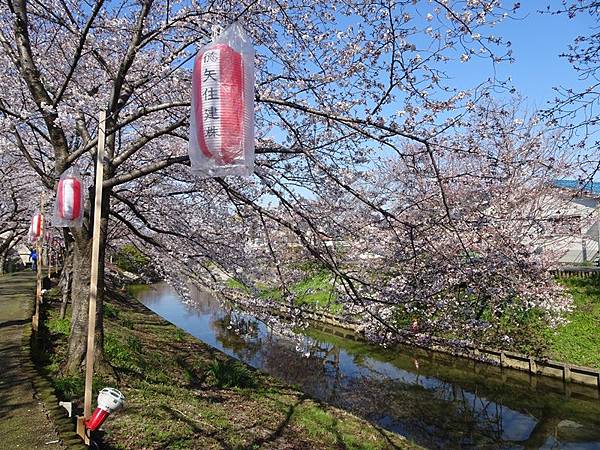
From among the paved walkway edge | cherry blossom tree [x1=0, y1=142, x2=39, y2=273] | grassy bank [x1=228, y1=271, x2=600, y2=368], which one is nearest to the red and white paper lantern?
the paved walkway edge

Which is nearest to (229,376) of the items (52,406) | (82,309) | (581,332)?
(82,309)

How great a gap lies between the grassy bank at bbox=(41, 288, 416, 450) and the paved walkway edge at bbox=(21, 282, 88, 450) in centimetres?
17

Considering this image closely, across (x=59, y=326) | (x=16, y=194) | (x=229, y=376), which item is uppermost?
(x=16, y=194)

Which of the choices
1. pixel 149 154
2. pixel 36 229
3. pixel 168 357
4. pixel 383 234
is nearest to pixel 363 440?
pixel 383 234

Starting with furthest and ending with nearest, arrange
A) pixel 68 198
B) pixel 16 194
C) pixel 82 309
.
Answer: pixel 16 194 → pixel 82 309 → pixel 68 198

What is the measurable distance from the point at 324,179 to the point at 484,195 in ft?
23.1

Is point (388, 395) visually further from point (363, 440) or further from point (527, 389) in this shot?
point (363, 440)

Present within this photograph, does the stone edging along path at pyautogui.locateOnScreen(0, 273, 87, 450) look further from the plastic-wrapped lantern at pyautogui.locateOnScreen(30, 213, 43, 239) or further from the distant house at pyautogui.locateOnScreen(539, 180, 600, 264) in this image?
the distant house at pyautogui.locateOnScreen(539, 180, 600, 264)

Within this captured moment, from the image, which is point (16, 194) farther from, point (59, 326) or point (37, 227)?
point (59, 326)

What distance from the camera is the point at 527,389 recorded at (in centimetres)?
1259

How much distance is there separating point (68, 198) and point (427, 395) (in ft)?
33.1

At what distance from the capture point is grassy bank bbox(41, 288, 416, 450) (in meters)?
5.36

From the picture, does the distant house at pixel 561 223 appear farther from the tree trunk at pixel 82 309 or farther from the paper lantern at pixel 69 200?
the paper lantern at pixel 69 200

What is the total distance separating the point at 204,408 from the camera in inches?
256
